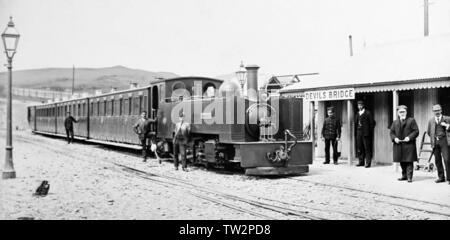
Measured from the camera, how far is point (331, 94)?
42.3ft

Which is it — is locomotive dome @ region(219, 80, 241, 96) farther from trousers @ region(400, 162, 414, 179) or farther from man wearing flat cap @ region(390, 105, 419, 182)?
trousers @ region(400, 162, 414, 179)

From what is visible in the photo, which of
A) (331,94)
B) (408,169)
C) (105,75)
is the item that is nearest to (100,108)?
(105,75)

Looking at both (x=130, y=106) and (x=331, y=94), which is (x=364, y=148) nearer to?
(x=331, y=94)

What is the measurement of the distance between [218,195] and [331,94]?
6.03m

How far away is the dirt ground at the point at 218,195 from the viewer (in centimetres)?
654

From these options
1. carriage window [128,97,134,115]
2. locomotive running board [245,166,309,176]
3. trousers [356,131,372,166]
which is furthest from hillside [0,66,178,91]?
trousers [356,131,372,166]

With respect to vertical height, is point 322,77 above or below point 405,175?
above

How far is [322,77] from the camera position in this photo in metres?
14.6

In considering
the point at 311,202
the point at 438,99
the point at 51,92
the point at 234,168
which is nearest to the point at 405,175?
the point at 438,99

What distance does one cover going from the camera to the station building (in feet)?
37.0

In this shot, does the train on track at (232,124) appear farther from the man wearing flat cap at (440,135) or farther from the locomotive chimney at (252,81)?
→ the man wearing flat cap at (440,135)
